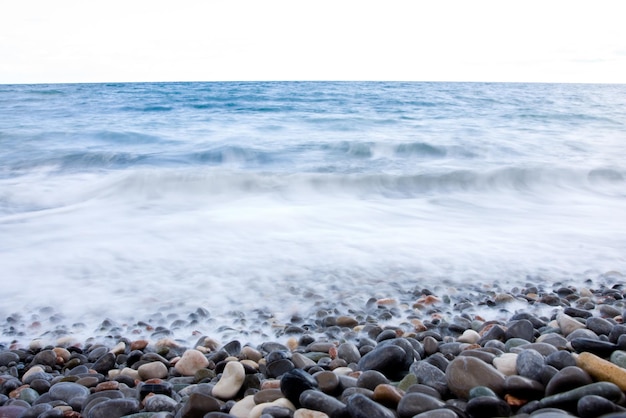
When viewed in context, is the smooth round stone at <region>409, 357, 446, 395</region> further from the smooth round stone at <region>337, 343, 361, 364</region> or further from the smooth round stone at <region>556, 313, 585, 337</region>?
the smooth round stone at <region>556, 313, 585, 337</region>

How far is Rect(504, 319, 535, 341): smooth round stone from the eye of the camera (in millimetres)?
2225

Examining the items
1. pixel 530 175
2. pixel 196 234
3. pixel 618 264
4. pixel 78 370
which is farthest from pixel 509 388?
pixel 530 175

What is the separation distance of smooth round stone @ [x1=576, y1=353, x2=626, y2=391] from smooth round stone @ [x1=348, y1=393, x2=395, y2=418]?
60 centimetres

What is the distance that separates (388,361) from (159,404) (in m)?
0.78

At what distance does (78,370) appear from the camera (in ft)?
7.10

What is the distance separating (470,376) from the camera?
5.36ft

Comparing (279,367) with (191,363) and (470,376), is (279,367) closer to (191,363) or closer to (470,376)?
(191,363)

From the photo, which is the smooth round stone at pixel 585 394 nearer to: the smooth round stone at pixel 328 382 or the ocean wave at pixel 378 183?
the smooth round stone at pixel 328 382

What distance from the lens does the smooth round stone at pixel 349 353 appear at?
6.98 ft

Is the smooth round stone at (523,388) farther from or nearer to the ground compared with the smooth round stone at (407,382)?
farther from the ground

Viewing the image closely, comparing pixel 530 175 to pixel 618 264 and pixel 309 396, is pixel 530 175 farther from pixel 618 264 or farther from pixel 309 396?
pixel 309 396

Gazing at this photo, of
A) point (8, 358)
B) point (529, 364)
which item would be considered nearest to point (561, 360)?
point (529, 364)

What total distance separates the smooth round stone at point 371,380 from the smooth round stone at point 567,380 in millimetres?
499

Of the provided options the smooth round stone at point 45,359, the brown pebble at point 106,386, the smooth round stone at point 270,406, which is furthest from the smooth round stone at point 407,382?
the smooth round stone at point 45,359
